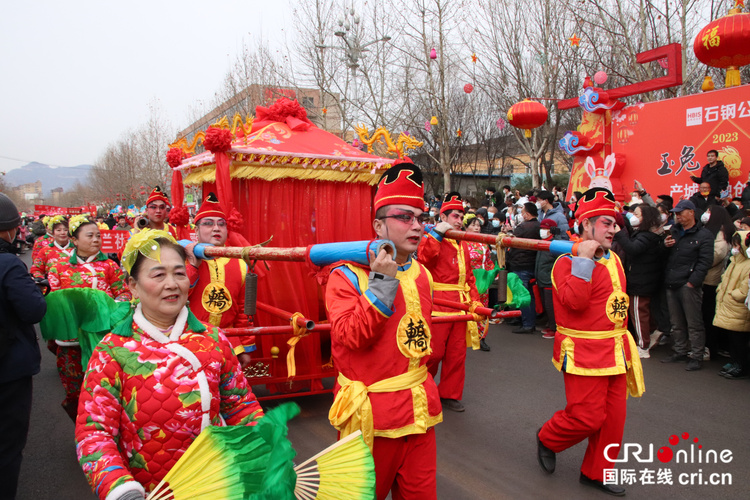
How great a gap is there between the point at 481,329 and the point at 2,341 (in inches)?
167

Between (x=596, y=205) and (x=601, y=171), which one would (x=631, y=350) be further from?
(x=601, y=171)

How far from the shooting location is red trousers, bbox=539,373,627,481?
3.39 metres

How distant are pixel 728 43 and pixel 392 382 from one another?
9.18 m

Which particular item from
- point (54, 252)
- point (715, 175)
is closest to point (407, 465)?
point (54, 252)

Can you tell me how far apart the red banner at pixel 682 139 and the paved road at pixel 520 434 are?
4.38m

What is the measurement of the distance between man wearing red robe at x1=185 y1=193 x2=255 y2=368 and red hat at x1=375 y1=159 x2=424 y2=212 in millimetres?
1966

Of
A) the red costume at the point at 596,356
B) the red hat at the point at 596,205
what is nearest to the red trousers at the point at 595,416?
the red costume at the point at 596,356

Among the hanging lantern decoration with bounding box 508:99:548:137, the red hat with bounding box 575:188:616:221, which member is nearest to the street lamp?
the hanging lantern decoration with bounding box 508:99:548:137

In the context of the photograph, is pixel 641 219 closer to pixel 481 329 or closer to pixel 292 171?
pixel 481 329

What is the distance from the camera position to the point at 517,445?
4332 millimetres

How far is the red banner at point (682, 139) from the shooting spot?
877 centimetres

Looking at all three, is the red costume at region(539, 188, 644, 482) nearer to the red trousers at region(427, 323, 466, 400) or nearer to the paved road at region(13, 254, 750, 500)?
the paved road at region(13, 254, 750, 500)

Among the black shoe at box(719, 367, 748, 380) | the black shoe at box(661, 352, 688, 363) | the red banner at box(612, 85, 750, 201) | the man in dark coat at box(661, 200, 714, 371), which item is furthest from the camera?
the red banner at box(612, 85, 750, 201)

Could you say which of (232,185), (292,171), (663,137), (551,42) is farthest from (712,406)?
(551,42)
